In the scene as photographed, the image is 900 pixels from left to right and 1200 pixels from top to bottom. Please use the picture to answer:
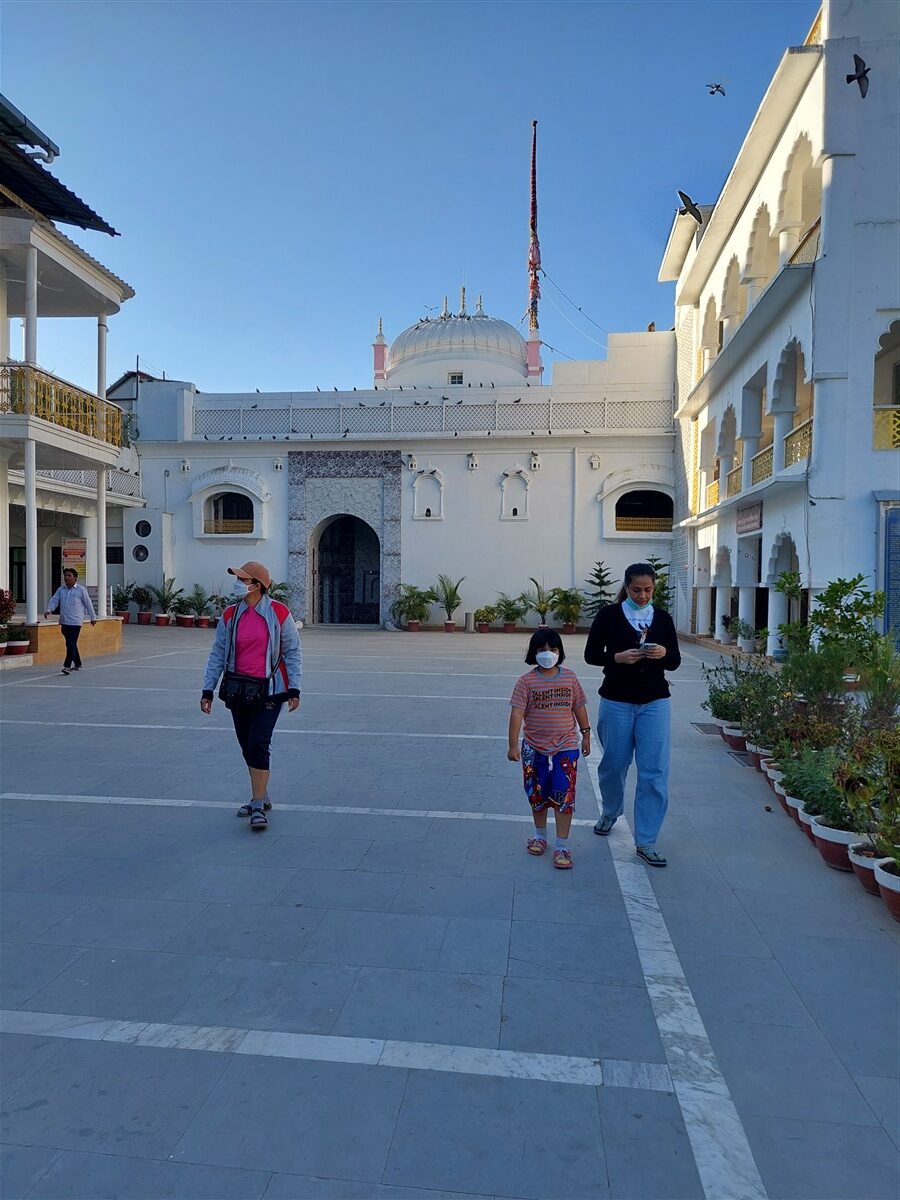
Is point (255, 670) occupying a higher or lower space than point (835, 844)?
higher

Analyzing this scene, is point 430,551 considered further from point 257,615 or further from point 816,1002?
point 816,1002

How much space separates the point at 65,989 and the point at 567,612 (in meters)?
19.5

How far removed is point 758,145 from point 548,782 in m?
12.7

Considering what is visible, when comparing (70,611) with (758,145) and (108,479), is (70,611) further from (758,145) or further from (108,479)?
(758,145)

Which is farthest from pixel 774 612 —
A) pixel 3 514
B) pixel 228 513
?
pixel 228 513

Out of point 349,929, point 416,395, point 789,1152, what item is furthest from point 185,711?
point 416,395

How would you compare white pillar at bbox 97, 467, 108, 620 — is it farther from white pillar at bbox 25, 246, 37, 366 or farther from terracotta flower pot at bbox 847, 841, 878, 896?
terracotta flower pot at bbox 847, 841, 878, 896

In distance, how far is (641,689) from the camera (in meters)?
4.28

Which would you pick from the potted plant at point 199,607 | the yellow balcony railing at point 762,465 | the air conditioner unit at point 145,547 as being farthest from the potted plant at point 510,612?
the air conditioner unit at point 145,547

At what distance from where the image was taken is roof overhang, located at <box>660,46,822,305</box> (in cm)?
1071

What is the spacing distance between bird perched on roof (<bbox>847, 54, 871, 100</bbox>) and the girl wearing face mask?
1033 cm

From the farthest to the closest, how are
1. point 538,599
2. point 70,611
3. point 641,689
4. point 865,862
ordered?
point 538,599 < point 70,611 < point 641,689 < point 865,862

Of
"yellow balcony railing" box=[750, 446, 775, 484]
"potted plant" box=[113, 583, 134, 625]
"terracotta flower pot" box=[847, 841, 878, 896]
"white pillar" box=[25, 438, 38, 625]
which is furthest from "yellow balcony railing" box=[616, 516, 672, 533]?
"terracotta flower pot" box=[847, 841, 878, 896]

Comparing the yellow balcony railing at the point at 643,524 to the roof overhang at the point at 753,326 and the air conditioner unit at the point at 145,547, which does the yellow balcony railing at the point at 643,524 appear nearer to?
the roof overhang at the point at 753,326
